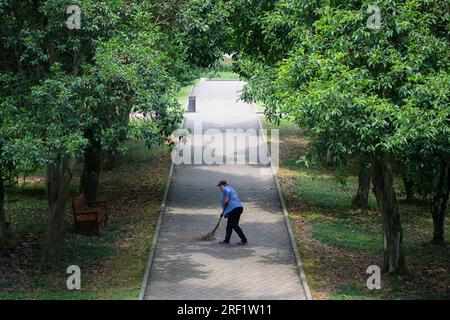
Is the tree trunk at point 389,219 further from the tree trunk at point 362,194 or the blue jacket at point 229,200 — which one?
the tree trunk at point 362,194

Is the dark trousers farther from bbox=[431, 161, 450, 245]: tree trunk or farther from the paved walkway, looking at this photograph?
bbox=[431, 161, 450, 245]: tree trunk

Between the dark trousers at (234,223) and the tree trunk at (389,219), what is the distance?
3.05 metres

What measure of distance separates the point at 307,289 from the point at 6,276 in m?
5.76

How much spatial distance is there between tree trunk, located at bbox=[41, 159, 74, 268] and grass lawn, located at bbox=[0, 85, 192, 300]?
29cm

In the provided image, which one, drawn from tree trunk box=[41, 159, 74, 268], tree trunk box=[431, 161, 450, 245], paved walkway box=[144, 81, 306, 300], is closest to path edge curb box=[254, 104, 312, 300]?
paved walkway box=[144, 81, 306, 300]

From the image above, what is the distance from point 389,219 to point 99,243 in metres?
6.47

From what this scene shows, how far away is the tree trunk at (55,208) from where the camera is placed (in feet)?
50.1

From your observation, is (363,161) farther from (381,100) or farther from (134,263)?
(134,263)

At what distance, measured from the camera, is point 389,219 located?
49.3ft

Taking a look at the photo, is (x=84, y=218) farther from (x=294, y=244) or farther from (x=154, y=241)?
(x=294, y=244)

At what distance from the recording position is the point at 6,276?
15.2 m

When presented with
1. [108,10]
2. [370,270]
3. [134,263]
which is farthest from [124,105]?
[370,270]

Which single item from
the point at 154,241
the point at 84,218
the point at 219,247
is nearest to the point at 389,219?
the point at 219,247

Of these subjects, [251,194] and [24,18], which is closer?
[24,18]
